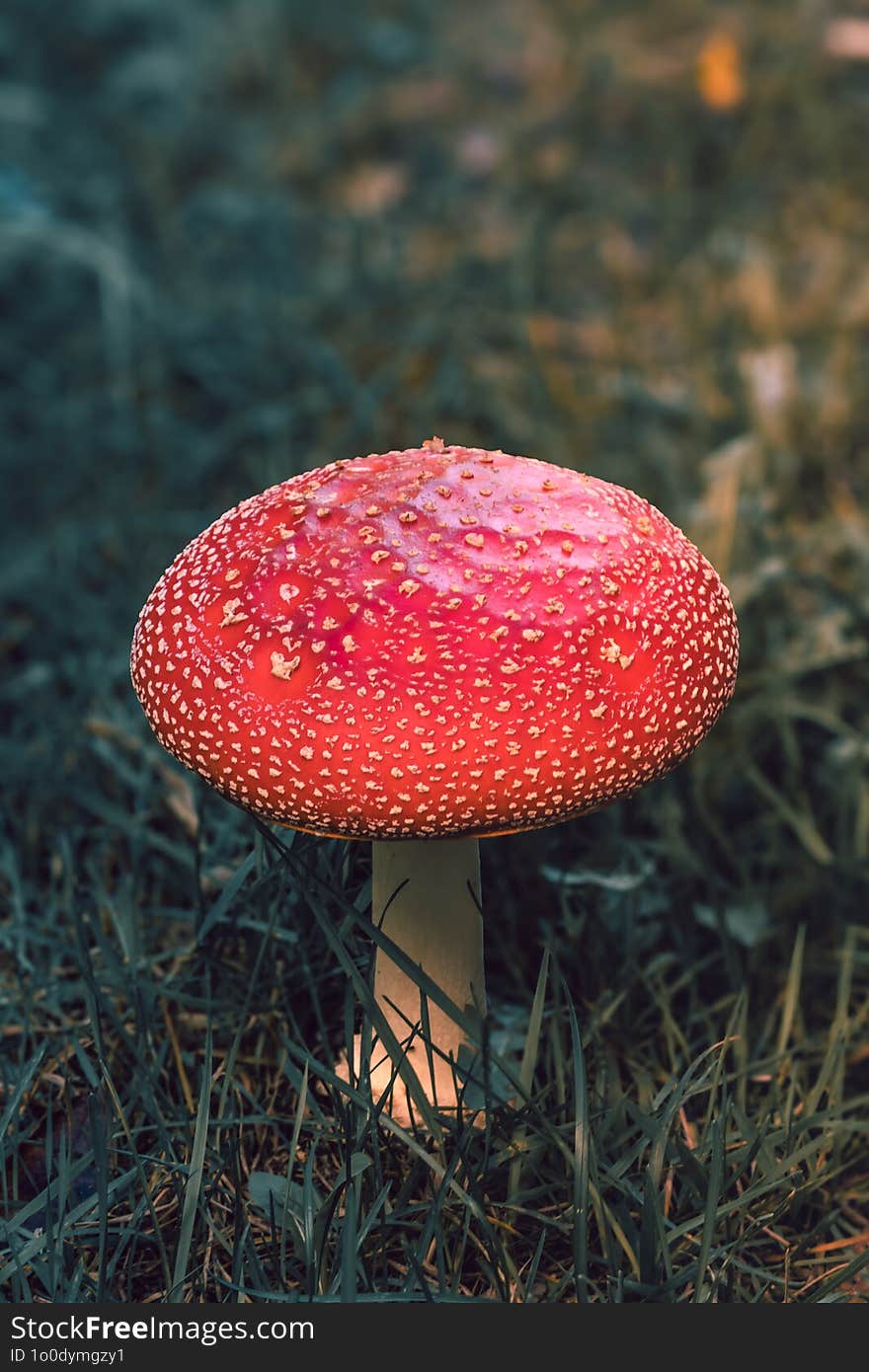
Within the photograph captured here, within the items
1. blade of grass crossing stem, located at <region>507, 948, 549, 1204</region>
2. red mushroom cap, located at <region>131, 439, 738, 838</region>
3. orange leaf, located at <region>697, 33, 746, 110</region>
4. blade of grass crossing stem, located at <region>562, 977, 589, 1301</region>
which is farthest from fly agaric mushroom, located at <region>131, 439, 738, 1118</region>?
orange leaf, located at <region>697, 33, 746, 110</region>

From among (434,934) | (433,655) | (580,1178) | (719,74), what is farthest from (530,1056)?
(719,74)

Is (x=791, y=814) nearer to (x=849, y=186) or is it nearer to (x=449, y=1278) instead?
(x=449, y=1278)

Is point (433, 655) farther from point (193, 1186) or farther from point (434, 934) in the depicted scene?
point (193, 1186)

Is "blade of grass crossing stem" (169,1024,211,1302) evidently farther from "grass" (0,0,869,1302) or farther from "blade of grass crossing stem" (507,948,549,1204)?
"blade of grass crossing stem" (507,948,549,1204)

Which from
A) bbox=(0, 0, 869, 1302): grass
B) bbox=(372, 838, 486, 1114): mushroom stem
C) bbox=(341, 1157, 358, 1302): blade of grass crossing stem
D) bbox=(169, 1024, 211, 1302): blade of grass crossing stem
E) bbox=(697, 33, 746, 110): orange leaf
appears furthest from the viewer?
bbox=(697, 33, 746, 110): orange leaf

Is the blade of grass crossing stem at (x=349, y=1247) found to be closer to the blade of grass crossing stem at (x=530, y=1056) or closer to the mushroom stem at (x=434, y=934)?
the blade of grass crossing stem at (x=530, y=1056)

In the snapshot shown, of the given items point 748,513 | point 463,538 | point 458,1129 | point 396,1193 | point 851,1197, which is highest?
point 463,538

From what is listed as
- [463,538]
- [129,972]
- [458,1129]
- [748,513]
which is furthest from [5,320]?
[458,1129]

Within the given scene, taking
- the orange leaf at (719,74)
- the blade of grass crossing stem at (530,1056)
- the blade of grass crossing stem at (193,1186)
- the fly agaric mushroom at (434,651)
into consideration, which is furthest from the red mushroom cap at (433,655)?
the orange leaf at (719,74)
